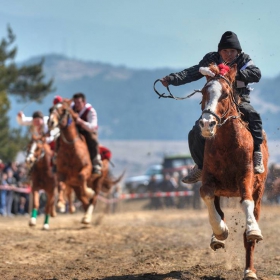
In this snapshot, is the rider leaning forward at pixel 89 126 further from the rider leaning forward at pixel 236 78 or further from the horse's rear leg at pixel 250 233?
the horse's rear leg at pixel 250 233

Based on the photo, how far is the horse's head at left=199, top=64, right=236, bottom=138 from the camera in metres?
8.42

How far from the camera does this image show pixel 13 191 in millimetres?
24188

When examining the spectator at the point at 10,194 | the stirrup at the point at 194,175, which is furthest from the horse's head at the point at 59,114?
the spectator at the point at 10,194

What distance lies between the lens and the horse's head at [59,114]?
1560cm

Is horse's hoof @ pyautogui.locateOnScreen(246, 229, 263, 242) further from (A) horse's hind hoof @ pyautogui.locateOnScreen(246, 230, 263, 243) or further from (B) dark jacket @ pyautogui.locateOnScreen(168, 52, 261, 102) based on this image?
(B) dark jacket @ pyautogui.locateOnScreen(168, 52, 261, 102)

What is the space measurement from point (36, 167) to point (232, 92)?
867 cm

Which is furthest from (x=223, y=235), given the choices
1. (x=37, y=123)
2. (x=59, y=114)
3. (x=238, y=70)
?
(x=37, y=123)

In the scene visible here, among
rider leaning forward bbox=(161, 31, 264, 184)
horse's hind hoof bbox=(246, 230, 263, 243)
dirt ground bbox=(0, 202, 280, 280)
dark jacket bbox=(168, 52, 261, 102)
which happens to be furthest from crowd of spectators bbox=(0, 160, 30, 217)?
horse's hind hoof bbox=(246, 230, 263, 243)

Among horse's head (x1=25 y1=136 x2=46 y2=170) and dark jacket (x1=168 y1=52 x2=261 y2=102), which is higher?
dark jacket (x1=168 y1=52 x2=261 y2=102)

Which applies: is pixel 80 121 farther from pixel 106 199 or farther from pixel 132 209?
pixel 132 209

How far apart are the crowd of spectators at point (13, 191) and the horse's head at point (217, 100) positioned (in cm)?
1561

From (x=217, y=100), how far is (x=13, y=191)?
16316 mm

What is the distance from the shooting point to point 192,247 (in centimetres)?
1360

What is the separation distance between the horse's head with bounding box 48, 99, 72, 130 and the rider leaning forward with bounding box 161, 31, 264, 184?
588 cm
